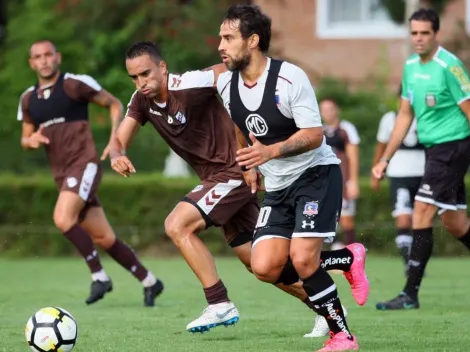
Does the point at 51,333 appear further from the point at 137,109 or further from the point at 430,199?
the point at 430,199

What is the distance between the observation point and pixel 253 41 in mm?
7246

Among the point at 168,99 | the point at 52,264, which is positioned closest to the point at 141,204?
the point at 52,264

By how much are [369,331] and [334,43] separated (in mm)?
18487

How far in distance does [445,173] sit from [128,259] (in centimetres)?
312

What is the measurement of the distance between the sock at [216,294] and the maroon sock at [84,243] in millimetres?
3115

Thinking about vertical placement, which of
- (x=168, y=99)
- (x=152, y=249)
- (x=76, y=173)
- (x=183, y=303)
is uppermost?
(x=168, y=99)

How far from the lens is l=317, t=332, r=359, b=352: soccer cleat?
693cm

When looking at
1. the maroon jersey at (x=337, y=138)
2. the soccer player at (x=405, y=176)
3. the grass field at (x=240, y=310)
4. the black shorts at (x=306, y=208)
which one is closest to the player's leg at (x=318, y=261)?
the black shorts at (x=306, y=208)

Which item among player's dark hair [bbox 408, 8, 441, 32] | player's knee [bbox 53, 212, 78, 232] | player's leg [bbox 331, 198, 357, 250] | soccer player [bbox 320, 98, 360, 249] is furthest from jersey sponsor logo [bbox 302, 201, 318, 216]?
player's leg [bbox 331, 198, 357, 250]

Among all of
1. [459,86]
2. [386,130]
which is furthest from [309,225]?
[386,130]

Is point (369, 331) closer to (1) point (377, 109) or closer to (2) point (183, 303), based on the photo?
(2) point (183, 303)

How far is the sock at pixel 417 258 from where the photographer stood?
9.86 metres

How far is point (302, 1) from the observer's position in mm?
26172

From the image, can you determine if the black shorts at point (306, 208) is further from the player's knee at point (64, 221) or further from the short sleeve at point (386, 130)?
the short sleeve at point (386, 130)
